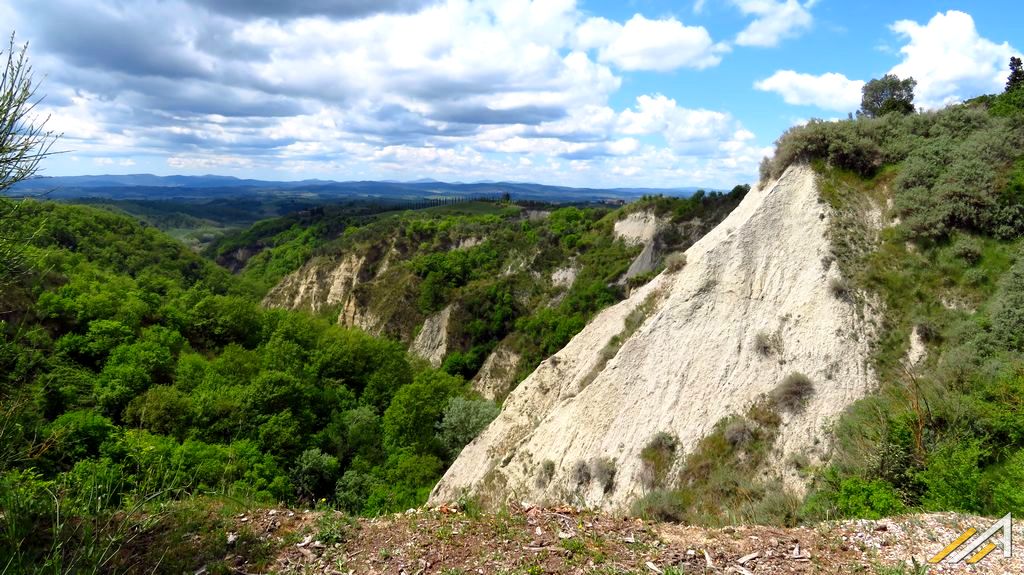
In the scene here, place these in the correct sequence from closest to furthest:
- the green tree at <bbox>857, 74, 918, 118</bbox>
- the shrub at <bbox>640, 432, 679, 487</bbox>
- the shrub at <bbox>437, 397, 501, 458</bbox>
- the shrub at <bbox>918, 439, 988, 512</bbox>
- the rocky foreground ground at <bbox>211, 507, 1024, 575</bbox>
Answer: the rocky foreground ground at <bbox>211, 507, 1024, 575</bbox> → the shrub at <bbox>918, 439, 988, 512</bbox> → the shrub at <bbox>640, 432, 679, 487</bbox> → the shrub at <bbox>437, 397, 501, 458</bbox> → the green tree at <bbox>857, 74, 918, 118</bbox>

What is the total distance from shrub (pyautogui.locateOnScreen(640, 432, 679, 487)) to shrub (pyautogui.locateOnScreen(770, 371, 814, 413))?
10.2 ft

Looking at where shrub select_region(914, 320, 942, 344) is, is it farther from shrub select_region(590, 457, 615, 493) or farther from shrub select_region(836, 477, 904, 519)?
shrub select_region(590, 457, 615, 493)

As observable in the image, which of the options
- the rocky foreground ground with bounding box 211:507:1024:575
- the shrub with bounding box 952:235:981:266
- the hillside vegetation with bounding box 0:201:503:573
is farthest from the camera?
the hillside vegetation with bounding box 0:201:503:573

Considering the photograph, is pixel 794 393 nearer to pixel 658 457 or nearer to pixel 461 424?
pixel 658 457

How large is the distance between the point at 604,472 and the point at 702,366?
459 cm

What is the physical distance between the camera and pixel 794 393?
13922 mm

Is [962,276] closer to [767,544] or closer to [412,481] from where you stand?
[767,544]

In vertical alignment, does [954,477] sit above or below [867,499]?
above

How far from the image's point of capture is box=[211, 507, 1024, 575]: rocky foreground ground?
636 centimetres

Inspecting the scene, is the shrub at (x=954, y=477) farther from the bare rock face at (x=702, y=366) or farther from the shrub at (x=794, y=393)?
the shrub at (x=794, y=393)

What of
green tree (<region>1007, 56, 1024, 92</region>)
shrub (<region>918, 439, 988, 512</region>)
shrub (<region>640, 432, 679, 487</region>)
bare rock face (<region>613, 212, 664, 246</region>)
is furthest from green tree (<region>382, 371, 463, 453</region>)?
green tree (<region>1007, 56, 1024, 92</region>)

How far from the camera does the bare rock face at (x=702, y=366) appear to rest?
14352 mm

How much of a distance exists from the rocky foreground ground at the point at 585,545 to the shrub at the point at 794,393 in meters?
6.47

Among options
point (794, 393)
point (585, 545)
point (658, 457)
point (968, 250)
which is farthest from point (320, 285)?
point (585, 545)
